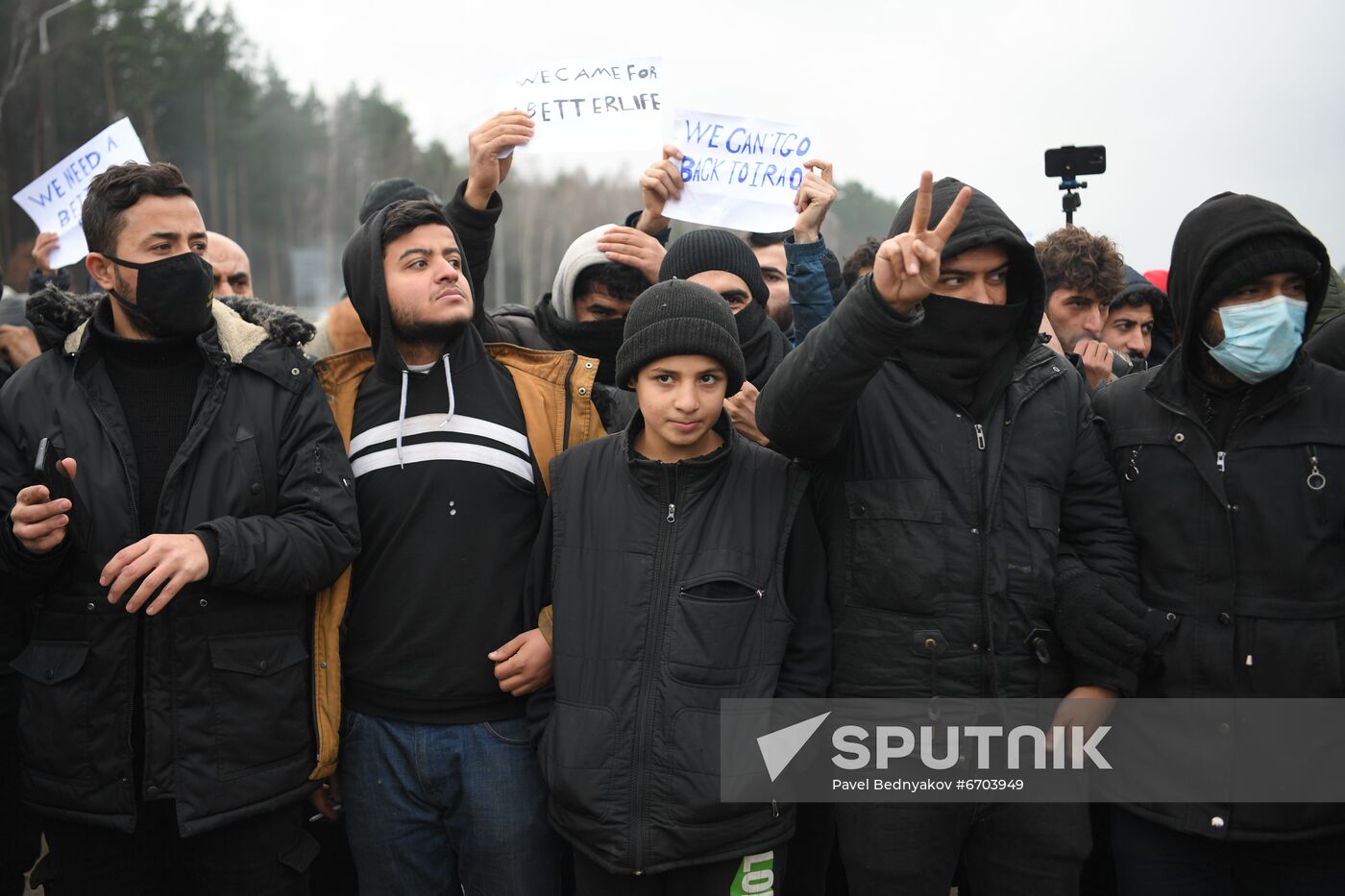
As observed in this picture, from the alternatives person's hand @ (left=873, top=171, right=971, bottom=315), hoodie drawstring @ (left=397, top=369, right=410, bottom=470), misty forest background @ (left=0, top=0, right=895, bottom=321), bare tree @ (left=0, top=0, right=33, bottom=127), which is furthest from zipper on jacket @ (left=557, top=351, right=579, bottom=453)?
bare tree @ (left=0, top=0, right=33, bottom=127)

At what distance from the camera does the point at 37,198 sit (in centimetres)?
516

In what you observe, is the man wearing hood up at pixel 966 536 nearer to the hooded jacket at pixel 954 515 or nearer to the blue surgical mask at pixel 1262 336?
the hooded jacket at pixel 954 515

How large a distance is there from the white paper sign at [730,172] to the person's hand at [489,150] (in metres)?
0.66

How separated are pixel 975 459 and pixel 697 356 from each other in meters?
0.83

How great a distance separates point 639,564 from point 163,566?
4.15 feet

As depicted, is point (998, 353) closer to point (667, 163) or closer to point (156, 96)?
point (667, 163)

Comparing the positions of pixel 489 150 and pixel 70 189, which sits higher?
pixel 70 189

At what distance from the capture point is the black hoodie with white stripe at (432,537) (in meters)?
3.22

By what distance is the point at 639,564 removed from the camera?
2.96 meters

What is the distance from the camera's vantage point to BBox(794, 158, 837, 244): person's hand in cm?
376

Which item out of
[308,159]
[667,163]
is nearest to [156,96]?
[308,159]

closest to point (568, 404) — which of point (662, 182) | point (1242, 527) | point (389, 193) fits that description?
point (662, 182)

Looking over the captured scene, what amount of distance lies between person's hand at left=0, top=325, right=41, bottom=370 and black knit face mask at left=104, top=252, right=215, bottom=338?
5.72ft

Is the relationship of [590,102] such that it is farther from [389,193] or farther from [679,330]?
[389,193]
